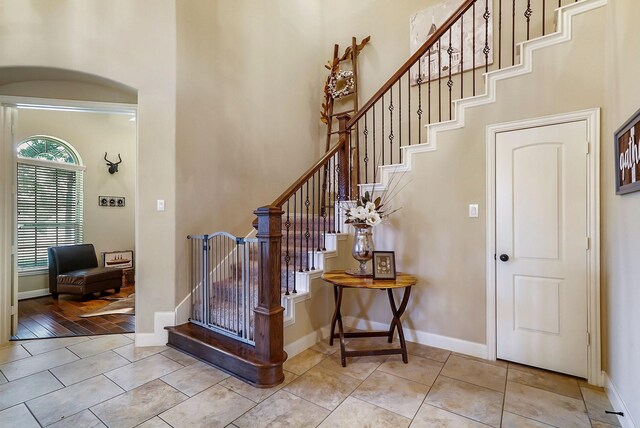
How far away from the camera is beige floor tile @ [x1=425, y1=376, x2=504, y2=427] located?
191 centimetres

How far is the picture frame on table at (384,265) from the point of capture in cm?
266

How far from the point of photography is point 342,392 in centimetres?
219

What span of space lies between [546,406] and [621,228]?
1222mm

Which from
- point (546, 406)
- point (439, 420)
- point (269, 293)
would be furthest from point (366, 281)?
point (546, 406)

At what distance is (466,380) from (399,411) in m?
0.69

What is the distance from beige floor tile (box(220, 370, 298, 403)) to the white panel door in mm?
1805

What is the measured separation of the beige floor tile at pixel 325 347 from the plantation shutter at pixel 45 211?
492 cm

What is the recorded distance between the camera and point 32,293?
4828 mm

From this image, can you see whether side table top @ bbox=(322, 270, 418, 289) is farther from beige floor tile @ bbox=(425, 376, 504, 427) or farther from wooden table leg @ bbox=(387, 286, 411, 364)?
beige floor tile @ bbox=(425, 376, 504, 427)

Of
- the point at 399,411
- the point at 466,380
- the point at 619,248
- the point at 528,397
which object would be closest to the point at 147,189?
the point at 399,411

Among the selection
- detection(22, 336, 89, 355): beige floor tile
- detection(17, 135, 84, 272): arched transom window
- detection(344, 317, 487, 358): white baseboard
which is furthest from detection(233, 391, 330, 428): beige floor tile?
detection(17, 135, 84, 272): arched transom window

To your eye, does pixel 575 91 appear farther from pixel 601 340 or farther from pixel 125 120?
pixel 125 120

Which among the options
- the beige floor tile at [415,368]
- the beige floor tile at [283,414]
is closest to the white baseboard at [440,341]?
the beige floor tile at [415,368]

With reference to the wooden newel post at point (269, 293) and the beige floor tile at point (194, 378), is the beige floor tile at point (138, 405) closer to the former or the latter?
the beige floor tile at point (194, 378)
